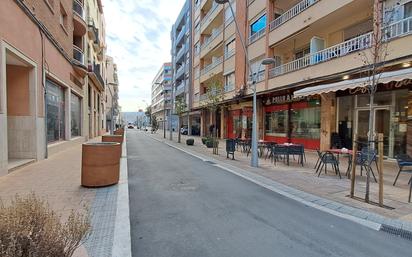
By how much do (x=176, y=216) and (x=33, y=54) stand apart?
935 centimetres

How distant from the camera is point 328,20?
45.3 feet

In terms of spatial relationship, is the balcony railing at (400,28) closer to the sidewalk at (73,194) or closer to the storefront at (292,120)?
the storefront at (292,120)

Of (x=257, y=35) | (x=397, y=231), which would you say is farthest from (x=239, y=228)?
(x=257, y=35)

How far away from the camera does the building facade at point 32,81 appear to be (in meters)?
7.83

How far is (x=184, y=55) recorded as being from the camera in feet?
156

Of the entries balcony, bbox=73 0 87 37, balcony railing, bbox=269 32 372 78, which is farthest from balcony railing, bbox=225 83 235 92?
balcony, bbox=73 0 87 37

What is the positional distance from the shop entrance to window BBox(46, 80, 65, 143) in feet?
50.9

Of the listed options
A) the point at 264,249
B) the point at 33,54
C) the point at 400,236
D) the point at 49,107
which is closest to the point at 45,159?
the point at 49,107

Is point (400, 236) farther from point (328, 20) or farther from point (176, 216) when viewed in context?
point (328, 20)

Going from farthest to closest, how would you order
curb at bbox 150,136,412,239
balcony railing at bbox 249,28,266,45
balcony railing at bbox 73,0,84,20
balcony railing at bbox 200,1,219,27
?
balcony railing at bbox 200,1,219,27 < balcony railing at bbox 249,28,266,45 < balcony railing at bbox 73,0,84,20 < curb at bbox 150,136,412,239

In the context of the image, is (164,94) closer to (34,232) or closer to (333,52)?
(333,52)

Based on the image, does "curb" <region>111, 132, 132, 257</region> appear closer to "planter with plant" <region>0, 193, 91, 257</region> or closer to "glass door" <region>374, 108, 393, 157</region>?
"planter with plant" <region>0, 193, 91, 257</region>

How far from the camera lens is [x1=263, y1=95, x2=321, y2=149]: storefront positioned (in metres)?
16.0

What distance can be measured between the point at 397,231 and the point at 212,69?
27.5 meters
